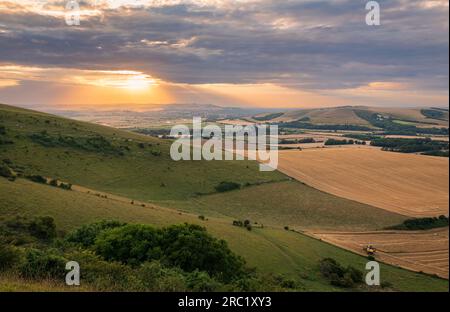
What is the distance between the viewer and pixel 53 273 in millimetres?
18844

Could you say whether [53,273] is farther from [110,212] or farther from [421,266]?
[421,266]

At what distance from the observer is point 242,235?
43062 mm

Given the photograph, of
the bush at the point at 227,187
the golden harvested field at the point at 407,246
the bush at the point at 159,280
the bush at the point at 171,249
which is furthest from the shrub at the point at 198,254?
the bush at the point at 227,187

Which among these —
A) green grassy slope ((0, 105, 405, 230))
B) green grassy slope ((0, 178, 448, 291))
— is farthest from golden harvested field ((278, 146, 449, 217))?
green grassy slope ((0, 178, 448, 291))

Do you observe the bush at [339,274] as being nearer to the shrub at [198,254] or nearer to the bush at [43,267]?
the shrub at [198,254]

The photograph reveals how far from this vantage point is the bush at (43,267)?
18.2 m

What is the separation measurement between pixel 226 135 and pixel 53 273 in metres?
137

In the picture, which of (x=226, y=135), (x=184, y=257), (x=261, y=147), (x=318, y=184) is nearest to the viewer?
(x=184, y=257)

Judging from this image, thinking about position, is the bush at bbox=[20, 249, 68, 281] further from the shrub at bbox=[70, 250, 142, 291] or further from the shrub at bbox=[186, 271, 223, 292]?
the shrub at bbox=[186, 271, 223, 292]

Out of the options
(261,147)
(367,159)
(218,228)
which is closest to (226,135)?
(261,147)

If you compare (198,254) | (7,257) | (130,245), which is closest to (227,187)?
(198,254)

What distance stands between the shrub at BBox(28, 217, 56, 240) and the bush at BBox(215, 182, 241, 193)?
142 ft

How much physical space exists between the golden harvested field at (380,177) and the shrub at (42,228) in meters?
45.7

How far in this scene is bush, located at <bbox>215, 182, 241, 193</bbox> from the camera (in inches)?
2970
